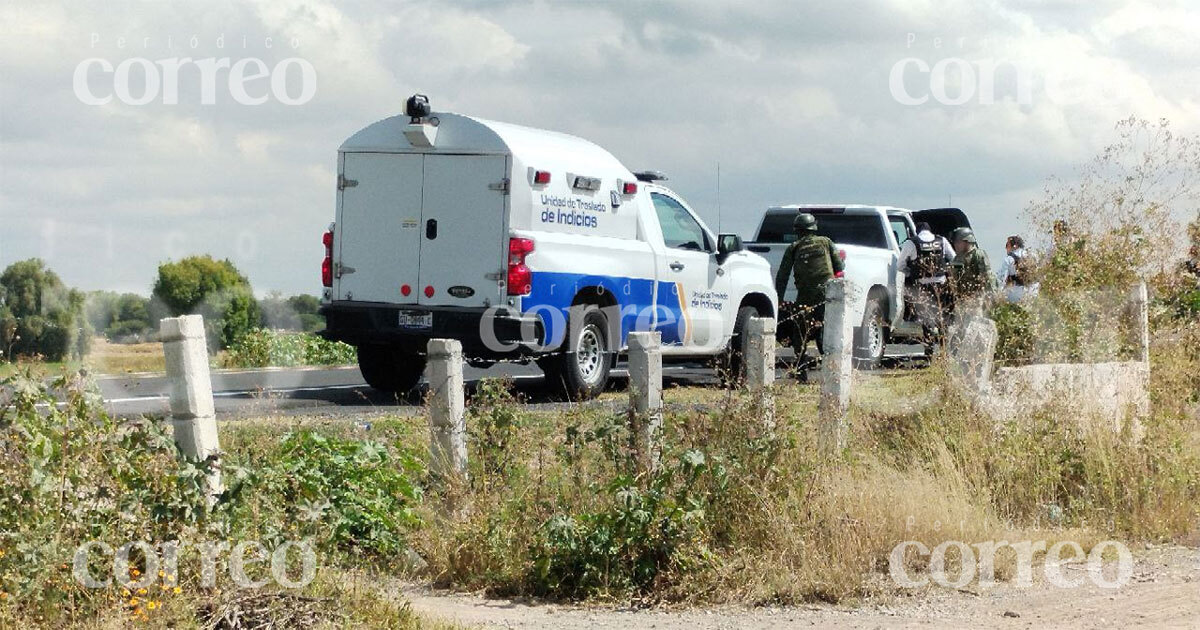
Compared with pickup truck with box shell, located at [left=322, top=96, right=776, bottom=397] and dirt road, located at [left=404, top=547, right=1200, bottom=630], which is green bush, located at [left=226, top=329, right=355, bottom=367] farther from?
dirt road, located at [left=404, top=547, right=1200, bottom=630]

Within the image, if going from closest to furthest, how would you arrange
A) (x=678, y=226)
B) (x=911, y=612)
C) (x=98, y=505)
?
(x=98, y=505), (x=911, y=612), (x=678, y=226)

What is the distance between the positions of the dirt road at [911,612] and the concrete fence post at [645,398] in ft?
3.61

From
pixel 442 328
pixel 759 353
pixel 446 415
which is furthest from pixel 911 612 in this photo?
pixel 442 328

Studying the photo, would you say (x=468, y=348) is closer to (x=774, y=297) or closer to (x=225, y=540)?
(x=774, y=297)

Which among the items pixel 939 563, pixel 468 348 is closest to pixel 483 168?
pixel 468 348

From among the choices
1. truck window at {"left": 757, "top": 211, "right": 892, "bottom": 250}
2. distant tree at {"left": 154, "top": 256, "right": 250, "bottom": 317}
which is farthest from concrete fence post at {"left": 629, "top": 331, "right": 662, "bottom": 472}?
distant tree at {"left": 154, "top": 256, "right": 250, "bottom": 317}

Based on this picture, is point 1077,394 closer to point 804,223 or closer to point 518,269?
point 518,269

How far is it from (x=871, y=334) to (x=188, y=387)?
12.4 metres

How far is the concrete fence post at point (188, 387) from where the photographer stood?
7.14 m

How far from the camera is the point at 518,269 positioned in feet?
44.4

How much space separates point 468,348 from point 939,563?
21.0 ft

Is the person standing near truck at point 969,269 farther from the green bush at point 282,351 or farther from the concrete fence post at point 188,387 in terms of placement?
the green bush at point 282,351

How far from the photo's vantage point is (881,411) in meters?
10.6

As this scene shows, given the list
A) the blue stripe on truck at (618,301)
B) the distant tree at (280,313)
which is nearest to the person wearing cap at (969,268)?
the blue stripe on truck at (618,301)
